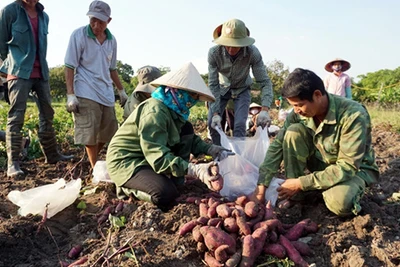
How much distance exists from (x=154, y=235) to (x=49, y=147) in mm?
2800

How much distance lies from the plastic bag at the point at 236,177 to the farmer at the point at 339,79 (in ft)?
14.9

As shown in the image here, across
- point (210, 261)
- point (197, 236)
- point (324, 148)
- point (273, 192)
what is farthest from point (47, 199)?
point (324, 148)

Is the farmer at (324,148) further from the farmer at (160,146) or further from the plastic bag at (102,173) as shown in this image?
the plastic bag at (102,173)

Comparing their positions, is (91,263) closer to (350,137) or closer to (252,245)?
(252,245)

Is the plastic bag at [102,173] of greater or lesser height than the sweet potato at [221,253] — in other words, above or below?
above

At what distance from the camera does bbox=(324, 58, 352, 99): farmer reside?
731 cm

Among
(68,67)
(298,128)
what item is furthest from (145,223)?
(68,67)

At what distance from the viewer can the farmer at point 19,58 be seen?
4.11 m

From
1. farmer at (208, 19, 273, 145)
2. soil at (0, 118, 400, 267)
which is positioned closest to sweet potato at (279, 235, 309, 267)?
soil at (0, 118, 400, 267)

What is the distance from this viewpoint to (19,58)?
414cm

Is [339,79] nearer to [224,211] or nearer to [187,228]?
[224,211]

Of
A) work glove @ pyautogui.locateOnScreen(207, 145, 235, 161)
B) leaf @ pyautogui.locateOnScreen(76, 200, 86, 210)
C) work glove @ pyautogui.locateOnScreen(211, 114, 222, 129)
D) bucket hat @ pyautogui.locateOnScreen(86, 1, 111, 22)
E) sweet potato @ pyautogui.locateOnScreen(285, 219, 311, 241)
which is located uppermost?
bucket hat @ pyautogui.locateOnScreen(86, 1, 111, 22)

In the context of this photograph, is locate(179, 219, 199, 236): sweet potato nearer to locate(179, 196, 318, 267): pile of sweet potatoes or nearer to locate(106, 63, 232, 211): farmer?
locate(179, 196, 318, 267): pile of sweet potatoes

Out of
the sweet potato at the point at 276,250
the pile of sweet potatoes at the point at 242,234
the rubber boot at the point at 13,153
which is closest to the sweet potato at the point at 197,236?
the pile of sweet potatoes at the point at 242,234
